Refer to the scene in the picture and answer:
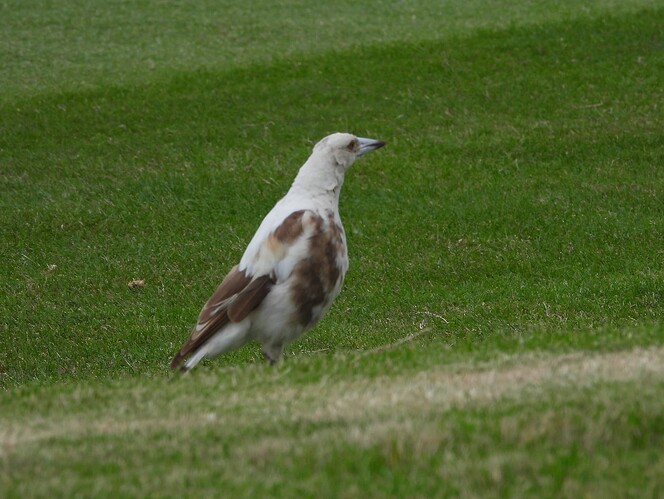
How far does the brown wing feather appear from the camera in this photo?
747 cm

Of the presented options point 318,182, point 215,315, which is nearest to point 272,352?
point 215,315

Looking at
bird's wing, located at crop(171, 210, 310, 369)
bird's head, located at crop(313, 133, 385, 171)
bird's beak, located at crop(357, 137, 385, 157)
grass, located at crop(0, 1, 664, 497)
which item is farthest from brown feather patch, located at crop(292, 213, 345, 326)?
bird's beak, located at crop(357, 137, 385, 157)

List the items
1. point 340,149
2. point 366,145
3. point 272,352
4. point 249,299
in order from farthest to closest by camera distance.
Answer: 1. point 366,145
2. point 340,149
3. point 272,352
4. point 249,299

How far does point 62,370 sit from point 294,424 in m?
5.69

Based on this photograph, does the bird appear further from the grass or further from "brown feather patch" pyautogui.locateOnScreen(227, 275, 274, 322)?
the grass

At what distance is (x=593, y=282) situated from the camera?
11.4m

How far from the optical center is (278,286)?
7480 mm

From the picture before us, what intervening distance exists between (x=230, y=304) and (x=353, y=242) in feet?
18.8

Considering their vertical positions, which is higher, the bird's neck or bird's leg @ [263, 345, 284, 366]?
the bird's neck

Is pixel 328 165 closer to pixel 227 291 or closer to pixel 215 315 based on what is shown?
pixel 227 291

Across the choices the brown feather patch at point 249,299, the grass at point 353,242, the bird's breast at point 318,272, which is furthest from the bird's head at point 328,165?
the grass at point 353,242

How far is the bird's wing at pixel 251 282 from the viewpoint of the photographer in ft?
24.5

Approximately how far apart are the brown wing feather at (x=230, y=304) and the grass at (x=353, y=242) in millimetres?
366

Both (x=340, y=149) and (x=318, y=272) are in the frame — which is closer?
(x=318, y=272)
